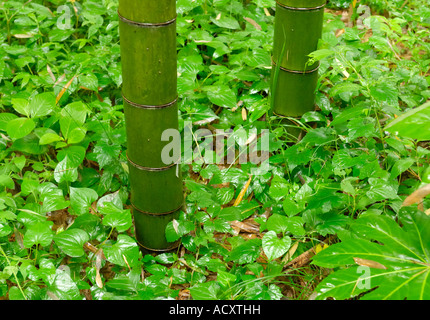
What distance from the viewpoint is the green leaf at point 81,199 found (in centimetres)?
179

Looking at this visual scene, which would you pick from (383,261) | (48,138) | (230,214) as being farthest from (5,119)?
(383,261)

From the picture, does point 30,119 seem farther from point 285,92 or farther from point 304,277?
point 304,277

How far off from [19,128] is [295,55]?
1.05 metres

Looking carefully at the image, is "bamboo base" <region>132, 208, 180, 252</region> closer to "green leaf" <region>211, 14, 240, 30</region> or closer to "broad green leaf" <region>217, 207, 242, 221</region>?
"broad green leaf" <region>217, 207, 242, 221</region>

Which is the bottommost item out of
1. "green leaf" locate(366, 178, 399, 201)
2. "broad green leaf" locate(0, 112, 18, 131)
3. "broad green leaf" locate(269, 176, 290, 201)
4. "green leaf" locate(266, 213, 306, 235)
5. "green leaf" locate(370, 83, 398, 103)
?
"green leaf" locate(266, 213, 306, 235)

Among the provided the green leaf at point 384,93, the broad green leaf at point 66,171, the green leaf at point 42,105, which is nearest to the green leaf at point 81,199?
the broad green leaf at point 66,171

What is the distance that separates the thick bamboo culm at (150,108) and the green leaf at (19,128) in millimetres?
498

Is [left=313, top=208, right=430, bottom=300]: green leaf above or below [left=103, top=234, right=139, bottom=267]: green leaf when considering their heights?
above

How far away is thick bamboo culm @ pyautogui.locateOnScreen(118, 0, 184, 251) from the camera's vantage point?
1377 millimetres

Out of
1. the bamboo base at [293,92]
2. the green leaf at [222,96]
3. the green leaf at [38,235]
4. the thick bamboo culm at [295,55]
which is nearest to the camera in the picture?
the green leaf at [38,235]

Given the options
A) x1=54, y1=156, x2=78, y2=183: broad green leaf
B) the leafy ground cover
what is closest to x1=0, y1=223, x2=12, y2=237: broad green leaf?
the leafy ground cover

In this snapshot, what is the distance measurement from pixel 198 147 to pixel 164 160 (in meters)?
0.48

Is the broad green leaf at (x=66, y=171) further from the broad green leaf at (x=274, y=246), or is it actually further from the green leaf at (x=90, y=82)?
the broad green leaf at (x=274, y=246)

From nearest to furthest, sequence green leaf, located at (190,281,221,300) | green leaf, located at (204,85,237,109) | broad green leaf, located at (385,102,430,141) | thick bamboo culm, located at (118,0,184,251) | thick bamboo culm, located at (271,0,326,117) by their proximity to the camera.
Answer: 1. broad green leaf, located at (385,102,430,141)
2. thick bamboo culm, located at (118,0,184,251)
3. green leaf, located at (190,281,221,300)
4. thick bamboo culm, located at (271,0,326,117)
5. green leaf, located at (204,85,237,109)
